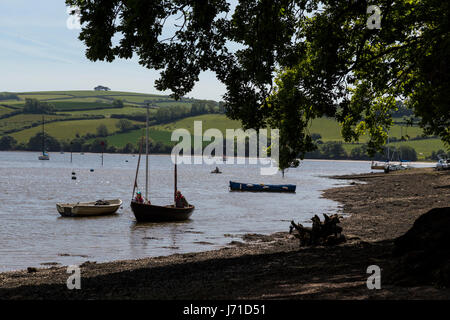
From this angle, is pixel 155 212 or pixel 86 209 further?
pixel 86 209

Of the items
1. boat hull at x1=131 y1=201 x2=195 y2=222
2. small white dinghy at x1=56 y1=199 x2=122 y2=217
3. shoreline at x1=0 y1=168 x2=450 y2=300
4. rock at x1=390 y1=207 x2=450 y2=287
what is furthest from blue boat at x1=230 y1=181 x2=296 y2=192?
rock at x1=390 y1=207 x2=450 y2=287

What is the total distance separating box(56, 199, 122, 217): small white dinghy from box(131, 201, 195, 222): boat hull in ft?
20.8

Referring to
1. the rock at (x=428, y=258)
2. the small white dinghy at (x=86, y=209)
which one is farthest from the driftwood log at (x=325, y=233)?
the small white dinghy at (x=86, y=209)

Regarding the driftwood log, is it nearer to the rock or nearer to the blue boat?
the rock

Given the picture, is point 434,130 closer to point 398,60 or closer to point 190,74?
point 398,60

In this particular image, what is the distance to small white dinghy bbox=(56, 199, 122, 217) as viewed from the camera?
46094 millimetres

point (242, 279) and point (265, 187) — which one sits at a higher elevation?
point (242, 279)

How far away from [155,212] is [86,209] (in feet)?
28.9

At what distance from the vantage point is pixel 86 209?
153ft

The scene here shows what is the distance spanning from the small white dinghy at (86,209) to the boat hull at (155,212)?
20.8ft

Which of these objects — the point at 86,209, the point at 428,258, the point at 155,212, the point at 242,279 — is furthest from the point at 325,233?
the point at 86,209

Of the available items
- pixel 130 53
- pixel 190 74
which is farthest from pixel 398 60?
pixel 130 53

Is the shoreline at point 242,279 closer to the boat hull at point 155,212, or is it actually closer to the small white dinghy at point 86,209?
the boat hull at point 155,212

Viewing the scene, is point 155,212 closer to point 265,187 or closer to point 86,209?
point 86,209
